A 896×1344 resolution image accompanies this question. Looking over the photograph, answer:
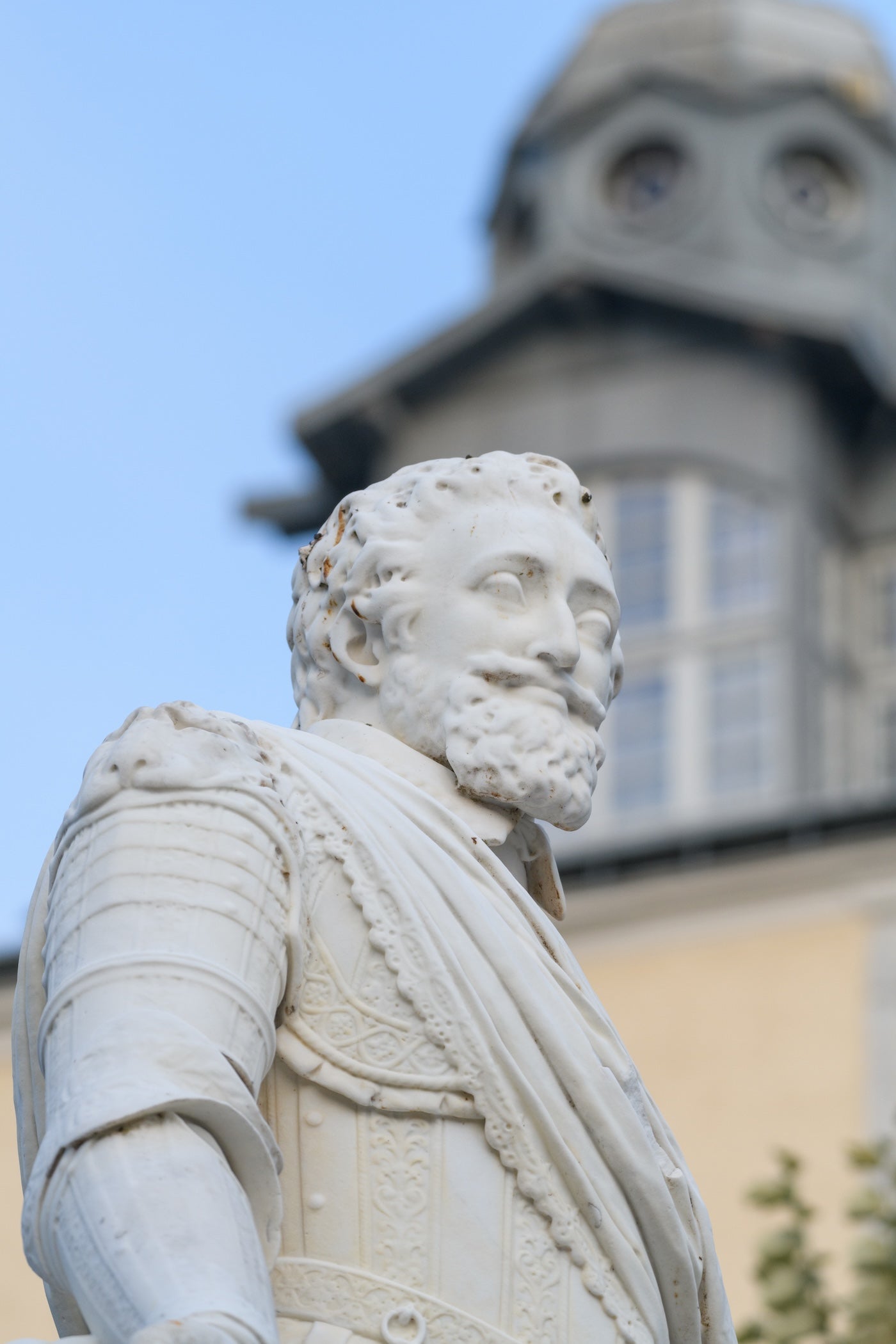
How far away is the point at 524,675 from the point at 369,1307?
2.77 ft

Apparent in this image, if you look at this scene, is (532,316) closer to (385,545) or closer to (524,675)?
(385,545)

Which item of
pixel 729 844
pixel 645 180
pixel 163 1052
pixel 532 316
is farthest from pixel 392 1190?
pixel 645 180

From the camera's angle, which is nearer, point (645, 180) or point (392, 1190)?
point (392, 1190)

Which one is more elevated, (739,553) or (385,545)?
(739,553)

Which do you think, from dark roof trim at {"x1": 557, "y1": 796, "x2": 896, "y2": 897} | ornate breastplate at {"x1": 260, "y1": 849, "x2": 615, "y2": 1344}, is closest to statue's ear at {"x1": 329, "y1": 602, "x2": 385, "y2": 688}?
ornate breastplate at {"x1": 260, "y1": 849, "x2": 615, "y2": 1344}

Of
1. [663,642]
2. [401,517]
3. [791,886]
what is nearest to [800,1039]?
[791,886]

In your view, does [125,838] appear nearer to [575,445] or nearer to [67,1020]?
[67,1020]

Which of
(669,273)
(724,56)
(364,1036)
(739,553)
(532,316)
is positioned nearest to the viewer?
(364,1036)

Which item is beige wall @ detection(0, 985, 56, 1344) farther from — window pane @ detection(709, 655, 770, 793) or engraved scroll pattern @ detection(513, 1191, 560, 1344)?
engraved scroll pattern @ detection(513, 1191, 560, 1344)

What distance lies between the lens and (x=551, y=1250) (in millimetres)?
3537

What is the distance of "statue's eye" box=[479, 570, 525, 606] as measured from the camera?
3936mm

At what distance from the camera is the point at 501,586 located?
394 cm

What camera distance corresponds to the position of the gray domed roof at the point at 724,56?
26.5 m

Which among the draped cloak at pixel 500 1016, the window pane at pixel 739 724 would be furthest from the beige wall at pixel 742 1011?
the draped cloak at pixel 500 1016
